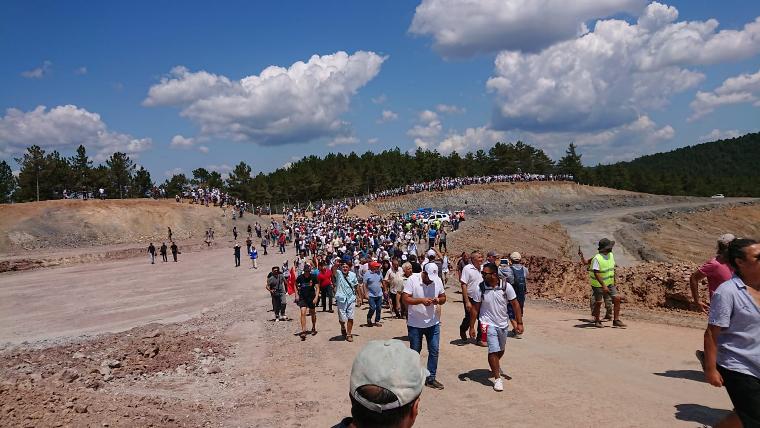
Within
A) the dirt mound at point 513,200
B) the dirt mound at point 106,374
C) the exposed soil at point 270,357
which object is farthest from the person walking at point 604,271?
the dirt mound at point 513,200

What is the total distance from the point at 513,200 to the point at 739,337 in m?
74.4

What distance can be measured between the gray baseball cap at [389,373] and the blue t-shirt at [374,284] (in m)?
10.0

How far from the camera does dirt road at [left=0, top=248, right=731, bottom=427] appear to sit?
6.48 metres

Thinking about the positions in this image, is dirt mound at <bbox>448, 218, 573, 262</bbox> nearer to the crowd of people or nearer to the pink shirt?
the crowd of people

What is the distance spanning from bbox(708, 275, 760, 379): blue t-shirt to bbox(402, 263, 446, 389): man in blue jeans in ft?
13.1

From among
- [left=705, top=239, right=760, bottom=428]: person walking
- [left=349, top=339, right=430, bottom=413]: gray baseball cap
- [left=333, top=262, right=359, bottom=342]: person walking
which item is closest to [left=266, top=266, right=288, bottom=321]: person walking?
[left=333, top=262, right=359, bottom=342]: person walking

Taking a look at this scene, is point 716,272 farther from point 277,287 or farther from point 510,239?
point 510,239

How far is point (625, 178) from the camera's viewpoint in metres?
105

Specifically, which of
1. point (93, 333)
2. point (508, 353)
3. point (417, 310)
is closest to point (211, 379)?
point (417, 310)

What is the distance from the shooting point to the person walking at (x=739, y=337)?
150 inches

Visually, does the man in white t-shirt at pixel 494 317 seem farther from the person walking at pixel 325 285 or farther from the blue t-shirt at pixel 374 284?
the person walking at pixel 325 285

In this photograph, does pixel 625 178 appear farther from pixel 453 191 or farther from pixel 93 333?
pixel 93 333

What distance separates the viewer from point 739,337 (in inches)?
153

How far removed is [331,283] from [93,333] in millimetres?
6581
